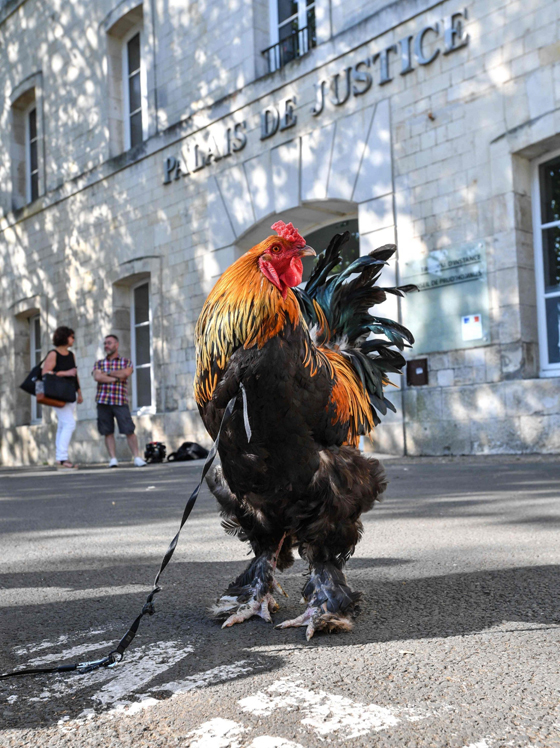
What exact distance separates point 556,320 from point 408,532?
5.35m

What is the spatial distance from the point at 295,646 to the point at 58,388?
9437mm

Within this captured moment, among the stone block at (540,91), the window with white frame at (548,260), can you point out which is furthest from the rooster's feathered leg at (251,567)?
the stone block at (540,91)

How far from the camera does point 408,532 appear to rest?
14.9 feet

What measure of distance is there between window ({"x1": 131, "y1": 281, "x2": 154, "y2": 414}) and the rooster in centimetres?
1206

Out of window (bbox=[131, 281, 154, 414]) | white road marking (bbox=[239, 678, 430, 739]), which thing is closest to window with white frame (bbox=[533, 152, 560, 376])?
white road marking (bbox=[239, 678, 430, 739])

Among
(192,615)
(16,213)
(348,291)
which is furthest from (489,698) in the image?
(16,213)

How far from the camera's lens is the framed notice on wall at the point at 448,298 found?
8961 millimetres

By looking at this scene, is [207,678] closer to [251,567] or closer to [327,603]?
[327,603]

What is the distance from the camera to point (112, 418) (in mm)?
11602

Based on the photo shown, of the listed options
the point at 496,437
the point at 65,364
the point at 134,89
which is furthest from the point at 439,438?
the point at 134,89

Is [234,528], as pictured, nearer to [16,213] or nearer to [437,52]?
[437,52]

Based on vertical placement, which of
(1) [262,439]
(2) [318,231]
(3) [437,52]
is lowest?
(1) [262,439]

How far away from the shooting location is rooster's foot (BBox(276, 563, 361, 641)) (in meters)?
2.54

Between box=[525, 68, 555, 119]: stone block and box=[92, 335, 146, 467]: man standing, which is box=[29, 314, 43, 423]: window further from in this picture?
box=[525, 68, 555, 119]: stone block
